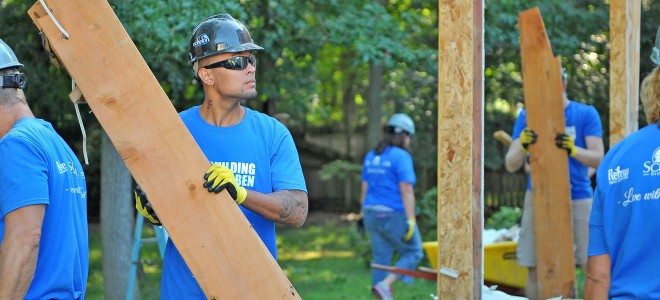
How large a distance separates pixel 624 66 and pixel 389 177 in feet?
11.8

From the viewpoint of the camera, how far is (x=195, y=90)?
10.7m

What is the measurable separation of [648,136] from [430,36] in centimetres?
1378

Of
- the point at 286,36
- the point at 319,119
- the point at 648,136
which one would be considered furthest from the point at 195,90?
the point at 319,119

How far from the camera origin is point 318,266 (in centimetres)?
1387

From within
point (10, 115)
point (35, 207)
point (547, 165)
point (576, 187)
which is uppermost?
point (10, 115)

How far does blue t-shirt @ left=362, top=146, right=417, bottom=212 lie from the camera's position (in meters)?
A: 10.3

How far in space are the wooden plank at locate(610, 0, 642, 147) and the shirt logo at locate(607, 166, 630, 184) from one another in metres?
3.81

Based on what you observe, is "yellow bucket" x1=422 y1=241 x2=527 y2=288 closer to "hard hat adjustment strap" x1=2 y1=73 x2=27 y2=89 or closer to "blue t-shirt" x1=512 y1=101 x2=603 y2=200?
"blue t-shirt" x1=512 y1=101 x2=603 y2=200

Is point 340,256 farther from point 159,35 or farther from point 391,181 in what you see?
point 159,35

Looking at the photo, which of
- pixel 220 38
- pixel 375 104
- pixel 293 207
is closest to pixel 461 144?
pixel 293 207

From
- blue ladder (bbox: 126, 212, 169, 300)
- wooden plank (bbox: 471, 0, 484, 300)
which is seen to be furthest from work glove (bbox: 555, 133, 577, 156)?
blue ladder (bbox: 126, 212, 169, 300)

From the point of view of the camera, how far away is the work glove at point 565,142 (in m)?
7.48

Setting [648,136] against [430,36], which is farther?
[430,36]

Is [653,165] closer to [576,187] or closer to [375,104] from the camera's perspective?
[576,187]
